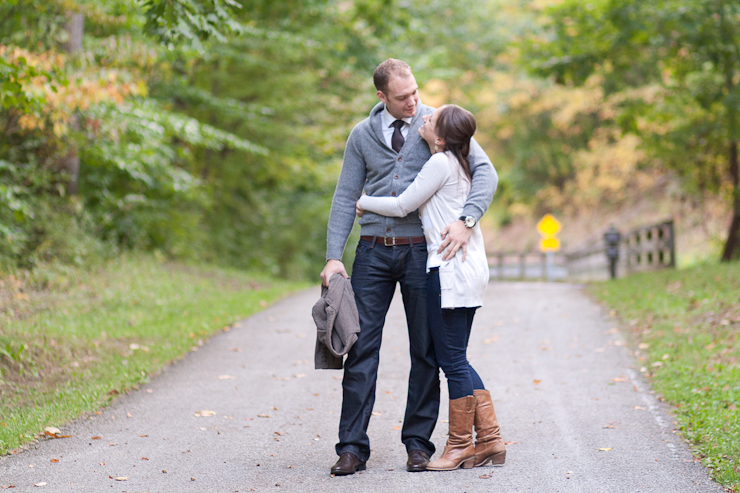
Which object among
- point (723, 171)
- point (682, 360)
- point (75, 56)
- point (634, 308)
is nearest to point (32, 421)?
point (682, 360)

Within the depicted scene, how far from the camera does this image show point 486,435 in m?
4.08

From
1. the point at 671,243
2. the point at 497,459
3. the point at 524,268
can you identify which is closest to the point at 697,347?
the point at 497,459

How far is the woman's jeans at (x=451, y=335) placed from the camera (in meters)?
3.98

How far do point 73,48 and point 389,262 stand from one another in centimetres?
881

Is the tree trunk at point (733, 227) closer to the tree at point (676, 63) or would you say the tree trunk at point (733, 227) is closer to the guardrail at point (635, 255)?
the tree at point (676, 63)

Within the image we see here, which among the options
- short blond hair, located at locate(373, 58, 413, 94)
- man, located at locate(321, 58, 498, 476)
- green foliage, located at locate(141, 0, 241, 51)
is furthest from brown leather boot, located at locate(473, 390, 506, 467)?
green foliage, located at locate(141, 0, 241, 51)

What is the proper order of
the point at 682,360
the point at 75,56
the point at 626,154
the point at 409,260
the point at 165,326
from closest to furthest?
the point at 409,260, the point at 682,360, the point at 165,326, the point at 75,56, the point at 626,154

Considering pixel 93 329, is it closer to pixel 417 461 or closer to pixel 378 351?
pixel 378 351

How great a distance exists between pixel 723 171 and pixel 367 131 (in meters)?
12.7

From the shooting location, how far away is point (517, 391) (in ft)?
19.9

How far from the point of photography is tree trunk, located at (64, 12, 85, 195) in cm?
1070

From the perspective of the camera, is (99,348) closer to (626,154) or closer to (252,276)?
(252,276)

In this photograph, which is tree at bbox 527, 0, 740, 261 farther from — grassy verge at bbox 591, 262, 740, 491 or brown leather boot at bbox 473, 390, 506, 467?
brown leather boot at bbox 473, 390, 506, 467

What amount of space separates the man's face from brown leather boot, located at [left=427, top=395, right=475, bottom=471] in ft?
5.14
